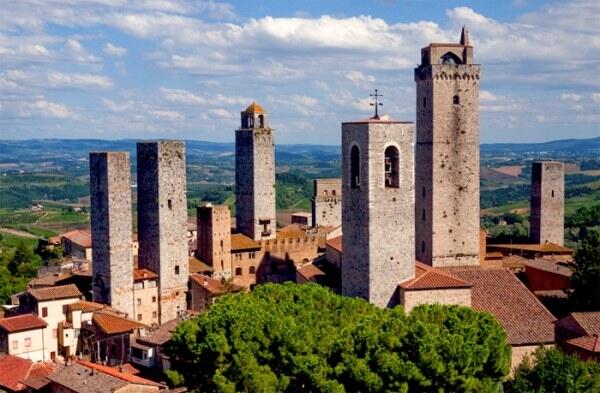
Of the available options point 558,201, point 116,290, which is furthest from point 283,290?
point 558,201

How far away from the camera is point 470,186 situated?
4659 cm

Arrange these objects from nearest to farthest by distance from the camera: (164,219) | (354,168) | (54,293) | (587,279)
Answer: (354,168) → (587,279) → (54,293) → (164,219)

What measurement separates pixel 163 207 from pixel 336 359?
22104 mm

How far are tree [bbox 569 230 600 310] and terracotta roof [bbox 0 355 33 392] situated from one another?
1084 inches

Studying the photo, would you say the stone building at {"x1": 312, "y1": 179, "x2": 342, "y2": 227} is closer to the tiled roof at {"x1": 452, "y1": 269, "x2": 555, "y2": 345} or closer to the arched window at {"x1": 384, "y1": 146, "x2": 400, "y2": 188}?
the tiled roof at {"x1": 452, "y1": 269, "x2": 555, "y2": 345}

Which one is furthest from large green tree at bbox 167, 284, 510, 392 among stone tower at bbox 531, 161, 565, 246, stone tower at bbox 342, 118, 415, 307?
stone tower at bbox 531, 161, 565, 246

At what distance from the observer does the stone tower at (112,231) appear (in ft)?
151

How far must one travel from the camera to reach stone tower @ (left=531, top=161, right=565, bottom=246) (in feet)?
203

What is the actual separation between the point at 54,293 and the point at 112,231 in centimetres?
487

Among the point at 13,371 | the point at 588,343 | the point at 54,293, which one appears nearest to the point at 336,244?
the point at 54,293

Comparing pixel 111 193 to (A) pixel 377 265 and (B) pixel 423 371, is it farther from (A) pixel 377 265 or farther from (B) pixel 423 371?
(B) pixel 423 371

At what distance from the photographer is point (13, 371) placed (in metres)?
37.4

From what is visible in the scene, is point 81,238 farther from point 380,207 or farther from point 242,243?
point 380,207

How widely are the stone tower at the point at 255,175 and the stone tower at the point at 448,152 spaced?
15.0 metres
